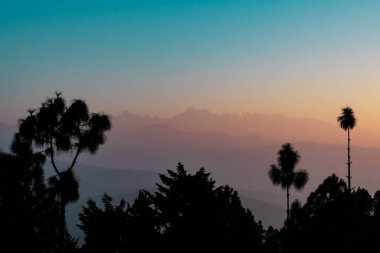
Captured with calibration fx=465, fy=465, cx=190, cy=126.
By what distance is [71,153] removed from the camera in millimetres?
29453

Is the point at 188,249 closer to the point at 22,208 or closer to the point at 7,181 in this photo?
the point at 22,208

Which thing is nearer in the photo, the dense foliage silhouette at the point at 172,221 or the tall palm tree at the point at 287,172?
the dense foliage silhouette at the point at 172,221

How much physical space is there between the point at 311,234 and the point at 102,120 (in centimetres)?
1549

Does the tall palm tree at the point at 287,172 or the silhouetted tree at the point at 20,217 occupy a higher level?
the tall palm tree at the point at 287,172

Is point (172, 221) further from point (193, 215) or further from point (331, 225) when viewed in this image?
point (331, 225)

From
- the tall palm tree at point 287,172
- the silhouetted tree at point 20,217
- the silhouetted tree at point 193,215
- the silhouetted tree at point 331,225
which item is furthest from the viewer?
the tall palm tree at point 287,172

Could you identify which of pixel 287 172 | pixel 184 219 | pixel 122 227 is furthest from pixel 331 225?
pixel 287 172

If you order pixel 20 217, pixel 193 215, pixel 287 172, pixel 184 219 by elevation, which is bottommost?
pixel 20 217

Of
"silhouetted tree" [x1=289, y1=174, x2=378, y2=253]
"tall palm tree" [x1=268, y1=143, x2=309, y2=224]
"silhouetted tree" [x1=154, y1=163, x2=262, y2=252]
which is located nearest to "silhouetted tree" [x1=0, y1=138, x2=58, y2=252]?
"silhouetted tree" [x1=154, y1=163, x2=262, y2=252]

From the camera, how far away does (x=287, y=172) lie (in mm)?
55250

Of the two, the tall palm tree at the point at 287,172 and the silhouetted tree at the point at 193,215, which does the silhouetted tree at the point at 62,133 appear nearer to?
the silhouetted tree at the point at 193,215

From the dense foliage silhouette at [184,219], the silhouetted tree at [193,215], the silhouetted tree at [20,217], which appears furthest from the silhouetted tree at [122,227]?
the silhouetted tree at [20,217]

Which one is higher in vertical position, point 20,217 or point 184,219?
point 184,219

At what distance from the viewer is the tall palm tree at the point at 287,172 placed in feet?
179
